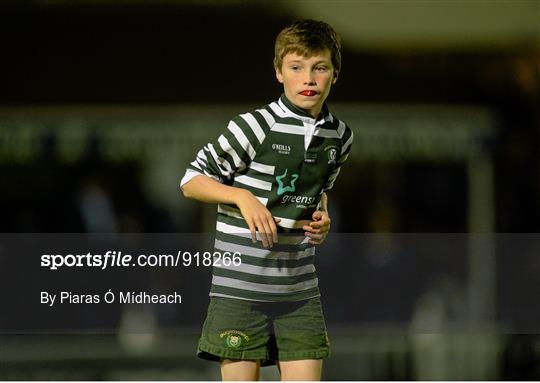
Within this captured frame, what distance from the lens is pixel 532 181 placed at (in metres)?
A: 5.35

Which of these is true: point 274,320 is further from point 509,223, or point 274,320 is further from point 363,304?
point 509,223

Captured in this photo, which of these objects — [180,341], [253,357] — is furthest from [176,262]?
[253,357]

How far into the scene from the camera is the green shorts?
4316mm

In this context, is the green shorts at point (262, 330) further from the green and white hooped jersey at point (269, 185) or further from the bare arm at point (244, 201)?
the bare arm at point (244, 201)

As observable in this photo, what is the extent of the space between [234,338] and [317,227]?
478mm

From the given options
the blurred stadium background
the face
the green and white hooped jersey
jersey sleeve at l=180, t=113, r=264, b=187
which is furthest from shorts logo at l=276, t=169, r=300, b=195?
the blurred stadium background

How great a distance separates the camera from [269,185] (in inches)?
171

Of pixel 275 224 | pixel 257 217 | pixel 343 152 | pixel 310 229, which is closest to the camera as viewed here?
pixel 257 217

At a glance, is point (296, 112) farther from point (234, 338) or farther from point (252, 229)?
point (234, 338)

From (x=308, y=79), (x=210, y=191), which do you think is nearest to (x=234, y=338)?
(x=210, y=191)

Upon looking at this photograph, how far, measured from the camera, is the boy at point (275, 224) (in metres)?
4.32

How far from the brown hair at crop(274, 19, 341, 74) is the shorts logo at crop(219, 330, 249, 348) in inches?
37.2

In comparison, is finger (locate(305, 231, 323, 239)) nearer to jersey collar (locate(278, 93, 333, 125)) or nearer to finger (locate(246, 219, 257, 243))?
finger (locate(246, 219, 257, 243))

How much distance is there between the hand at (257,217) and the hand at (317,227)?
0.18 metres
